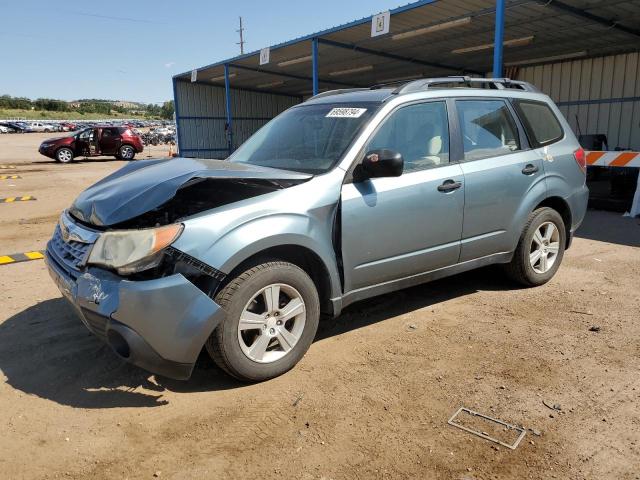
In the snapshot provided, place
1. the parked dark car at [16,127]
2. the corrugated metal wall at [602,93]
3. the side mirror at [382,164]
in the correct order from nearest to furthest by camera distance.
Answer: the side mirror at [382,164] → the corrugated metal wall at [602,93] → the parked dark car at [16,127]

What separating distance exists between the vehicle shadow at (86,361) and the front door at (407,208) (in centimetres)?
71

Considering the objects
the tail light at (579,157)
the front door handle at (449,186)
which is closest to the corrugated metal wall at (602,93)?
the tail light at (579,157)

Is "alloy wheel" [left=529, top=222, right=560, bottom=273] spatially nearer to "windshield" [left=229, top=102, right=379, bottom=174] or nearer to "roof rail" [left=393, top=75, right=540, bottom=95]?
"roof rail" [left=393, top=75, right=540, bottom=95]

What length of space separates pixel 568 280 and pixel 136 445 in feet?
14.7

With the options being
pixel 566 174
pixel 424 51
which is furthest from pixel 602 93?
pixel 566 174

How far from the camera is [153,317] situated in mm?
2715

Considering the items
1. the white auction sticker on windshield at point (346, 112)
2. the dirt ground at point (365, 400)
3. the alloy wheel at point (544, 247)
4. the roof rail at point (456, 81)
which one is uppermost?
the roof rail at point (456, 81)

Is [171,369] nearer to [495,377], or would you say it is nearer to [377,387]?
[377,387]

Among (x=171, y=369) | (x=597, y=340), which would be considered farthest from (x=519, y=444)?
(x=171, y=369)

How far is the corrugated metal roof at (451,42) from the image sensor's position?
38.3ft

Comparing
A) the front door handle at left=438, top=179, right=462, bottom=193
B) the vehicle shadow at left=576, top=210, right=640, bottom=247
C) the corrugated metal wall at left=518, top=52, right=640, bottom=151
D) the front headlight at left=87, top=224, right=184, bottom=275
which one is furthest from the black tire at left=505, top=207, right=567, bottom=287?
the corrugated metal wall at left=518, top=52, right=640, bottom=151

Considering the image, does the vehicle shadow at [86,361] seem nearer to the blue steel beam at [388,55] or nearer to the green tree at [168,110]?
the blue steel beam at [388,55]

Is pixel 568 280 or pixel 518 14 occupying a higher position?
pixel 518 14

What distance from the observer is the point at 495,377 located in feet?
10.7
